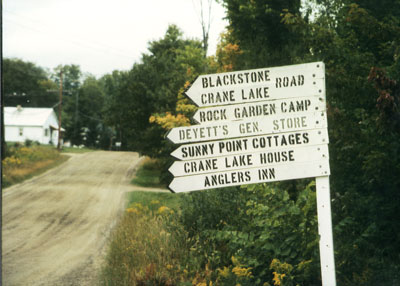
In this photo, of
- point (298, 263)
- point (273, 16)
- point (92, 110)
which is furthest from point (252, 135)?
point (92, 110)

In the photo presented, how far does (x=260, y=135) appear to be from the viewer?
4172mm

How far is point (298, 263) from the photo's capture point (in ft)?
16.4

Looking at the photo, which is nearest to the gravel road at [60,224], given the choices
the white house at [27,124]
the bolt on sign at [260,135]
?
the bolt on sign at [260,135]

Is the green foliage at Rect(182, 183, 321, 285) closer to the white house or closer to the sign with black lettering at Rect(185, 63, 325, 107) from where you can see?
the sign with black lettering at Rect(185, 63, 325, 107)

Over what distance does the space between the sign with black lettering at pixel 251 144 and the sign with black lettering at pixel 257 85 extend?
1.25 ft

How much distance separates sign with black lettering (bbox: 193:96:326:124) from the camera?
4.20 metres

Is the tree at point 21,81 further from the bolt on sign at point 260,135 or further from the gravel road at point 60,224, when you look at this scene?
the bolt on sign at point 260,135

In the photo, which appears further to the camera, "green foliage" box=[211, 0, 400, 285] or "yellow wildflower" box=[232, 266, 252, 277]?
"green foliage" box=[211, 0, 400, 285]

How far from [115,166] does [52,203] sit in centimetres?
1501

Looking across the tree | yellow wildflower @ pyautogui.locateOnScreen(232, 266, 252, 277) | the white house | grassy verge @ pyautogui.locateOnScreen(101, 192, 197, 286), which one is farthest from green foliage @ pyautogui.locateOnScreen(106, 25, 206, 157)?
the white house

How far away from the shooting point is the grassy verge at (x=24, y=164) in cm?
2408

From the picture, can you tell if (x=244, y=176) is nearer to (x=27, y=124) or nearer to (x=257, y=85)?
(x=257, y=85)

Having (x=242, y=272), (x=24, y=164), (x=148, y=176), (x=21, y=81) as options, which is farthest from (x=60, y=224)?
(x=21, y=81)

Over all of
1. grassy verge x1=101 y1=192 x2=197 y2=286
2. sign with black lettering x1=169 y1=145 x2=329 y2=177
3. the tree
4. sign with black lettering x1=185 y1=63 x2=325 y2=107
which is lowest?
grassy verge x1=101 y1=192 x2=197 y2=286
